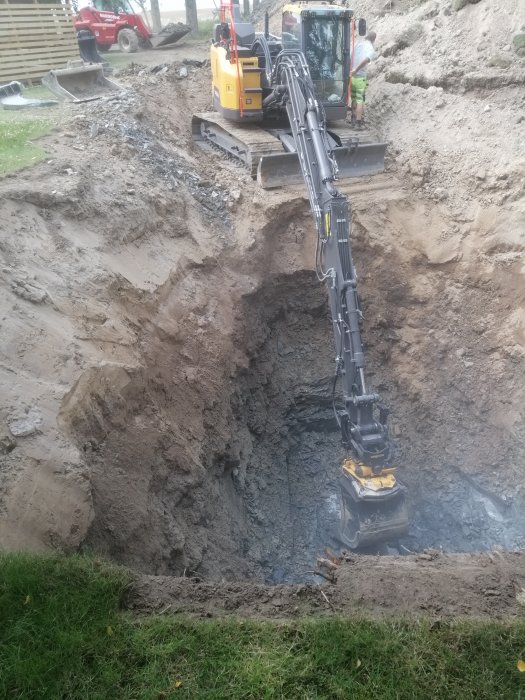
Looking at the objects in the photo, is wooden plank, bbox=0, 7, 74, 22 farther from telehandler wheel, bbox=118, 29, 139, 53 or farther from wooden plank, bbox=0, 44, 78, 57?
telehandler wheel, bbox=118, 29, 139, 53

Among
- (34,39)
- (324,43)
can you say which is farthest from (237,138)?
(34,39)

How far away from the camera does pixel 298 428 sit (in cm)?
899

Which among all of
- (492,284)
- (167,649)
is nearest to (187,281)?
(492,284)

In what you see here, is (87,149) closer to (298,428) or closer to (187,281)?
(187,281)

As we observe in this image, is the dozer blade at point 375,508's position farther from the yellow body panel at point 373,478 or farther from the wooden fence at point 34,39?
the wooden fence at point 34,39

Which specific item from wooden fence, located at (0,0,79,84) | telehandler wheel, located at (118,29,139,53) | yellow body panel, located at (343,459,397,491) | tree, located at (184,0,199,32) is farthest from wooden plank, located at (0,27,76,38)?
yellow body panel, located at (343,459,397,491)

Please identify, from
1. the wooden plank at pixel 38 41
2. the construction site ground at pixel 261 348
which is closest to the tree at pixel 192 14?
the wooden plank at pixel 38 41

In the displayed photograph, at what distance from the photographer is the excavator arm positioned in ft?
20.1

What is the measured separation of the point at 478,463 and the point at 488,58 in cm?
681

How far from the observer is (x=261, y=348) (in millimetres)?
8547

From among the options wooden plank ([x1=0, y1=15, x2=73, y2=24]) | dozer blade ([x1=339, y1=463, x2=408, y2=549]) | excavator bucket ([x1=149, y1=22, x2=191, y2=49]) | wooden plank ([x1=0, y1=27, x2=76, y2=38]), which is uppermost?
wooden plank ([x1=0, y1=15, x2=73, y2=24])

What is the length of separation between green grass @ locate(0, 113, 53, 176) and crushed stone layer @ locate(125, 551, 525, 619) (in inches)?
222

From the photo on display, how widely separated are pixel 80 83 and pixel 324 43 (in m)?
5.88

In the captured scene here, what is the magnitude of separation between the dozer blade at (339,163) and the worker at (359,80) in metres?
1.21
